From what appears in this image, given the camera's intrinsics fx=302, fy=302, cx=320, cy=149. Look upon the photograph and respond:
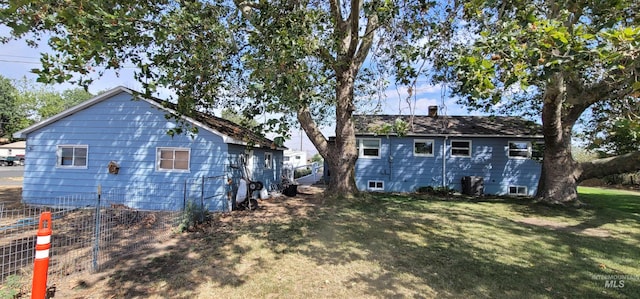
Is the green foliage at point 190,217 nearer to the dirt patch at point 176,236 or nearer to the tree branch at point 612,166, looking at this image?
the dirt patch at point 176,236

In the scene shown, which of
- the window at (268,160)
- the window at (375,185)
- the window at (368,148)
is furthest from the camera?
the window at (368,148)

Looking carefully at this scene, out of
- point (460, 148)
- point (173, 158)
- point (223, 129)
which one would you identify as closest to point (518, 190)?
point (460, 148)

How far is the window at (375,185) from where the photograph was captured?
16.0m

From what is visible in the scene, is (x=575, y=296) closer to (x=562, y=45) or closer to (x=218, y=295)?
(x=562, y=45)

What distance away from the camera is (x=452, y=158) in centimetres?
1563

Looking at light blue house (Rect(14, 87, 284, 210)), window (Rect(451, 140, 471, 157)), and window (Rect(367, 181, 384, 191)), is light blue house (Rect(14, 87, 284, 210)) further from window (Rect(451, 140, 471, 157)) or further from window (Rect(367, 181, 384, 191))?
window (Rect(451, 140, 471, 157))

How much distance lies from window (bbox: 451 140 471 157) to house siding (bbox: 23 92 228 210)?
11644 mm

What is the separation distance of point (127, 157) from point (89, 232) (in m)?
4.09

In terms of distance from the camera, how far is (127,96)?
1035 cm

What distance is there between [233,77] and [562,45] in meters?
7.63

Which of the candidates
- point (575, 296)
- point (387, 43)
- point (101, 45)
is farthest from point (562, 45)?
point (101, 45)

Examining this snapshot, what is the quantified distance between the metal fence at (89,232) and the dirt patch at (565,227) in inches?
356

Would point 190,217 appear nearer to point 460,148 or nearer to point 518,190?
point 460,148

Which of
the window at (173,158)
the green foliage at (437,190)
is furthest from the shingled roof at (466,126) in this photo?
the window at (173,158)
